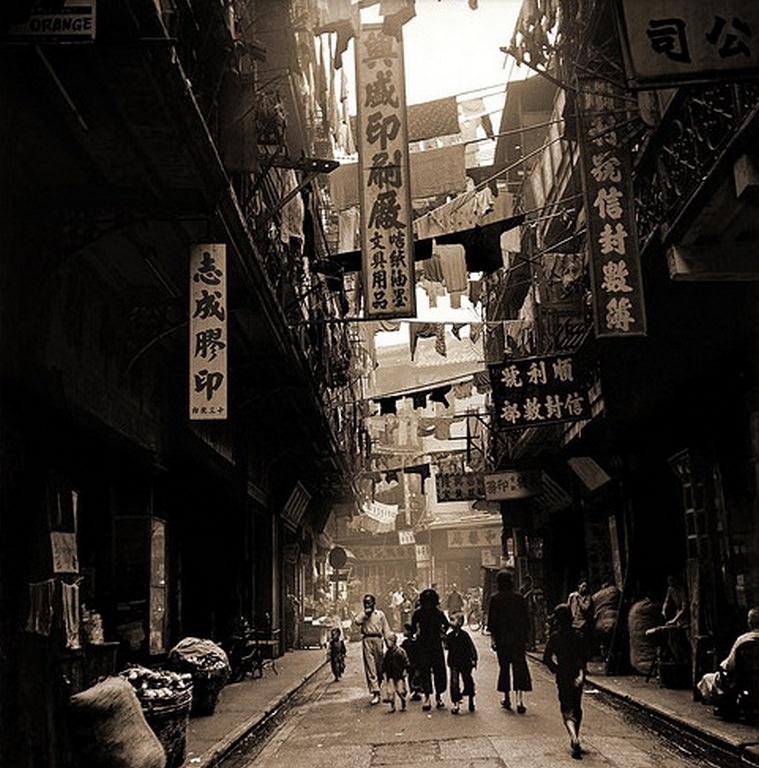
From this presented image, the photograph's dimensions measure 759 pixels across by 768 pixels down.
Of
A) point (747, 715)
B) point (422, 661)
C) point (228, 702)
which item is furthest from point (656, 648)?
point (228, 702)

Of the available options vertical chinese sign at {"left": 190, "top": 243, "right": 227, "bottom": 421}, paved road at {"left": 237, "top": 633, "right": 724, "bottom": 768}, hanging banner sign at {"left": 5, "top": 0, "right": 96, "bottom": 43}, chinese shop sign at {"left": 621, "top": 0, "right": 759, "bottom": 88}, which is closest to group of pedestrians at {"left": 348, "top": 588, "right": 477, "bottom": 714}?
paved road at {"left": 237, "top": 633, "right": 724, "bottom": 768}

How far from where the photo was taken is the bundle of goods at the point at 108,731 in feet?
26.2

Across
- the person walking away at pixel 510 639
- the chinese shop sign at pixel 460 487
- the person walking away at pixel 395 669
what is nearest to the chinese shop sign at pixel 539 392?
the person walking away at pixel 510 639

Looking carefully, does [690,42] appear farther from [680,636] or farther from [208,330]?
[680,636]

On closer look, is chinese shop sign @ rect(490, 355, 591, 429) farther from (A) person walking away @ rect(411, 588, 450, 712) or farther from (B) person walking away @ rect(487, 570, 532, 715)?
(A) person walking away @ rect(411, 588, 450, 712)

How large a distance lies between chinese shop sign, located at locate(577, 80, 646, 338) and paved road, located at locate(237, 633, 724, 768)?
480 cm

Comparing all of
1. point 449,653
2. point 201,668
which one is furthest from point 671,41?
point 449,653

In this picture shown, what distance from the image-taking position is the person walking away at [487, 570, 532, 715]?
13820 millimetres

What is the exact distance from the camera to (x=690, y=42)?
6.46 m

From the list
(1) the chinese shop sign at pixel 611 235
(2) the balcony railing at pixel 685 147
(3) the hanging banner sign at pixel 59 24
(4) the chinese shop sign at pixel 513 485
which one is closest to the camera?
(3) the hanging banner sign at pixel 59 24

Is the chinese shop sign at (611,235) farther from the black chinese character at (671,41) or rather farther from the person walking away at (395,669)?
the person walking away at (395,669)

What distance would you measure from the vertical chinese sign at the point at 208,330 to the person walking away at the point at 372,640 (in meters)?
7.10

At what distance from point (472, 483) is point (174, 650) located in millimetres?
18698

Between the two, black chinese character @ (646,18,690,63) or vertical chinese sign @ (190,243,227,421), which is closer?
black chinese character @ (646,18,690,63)
